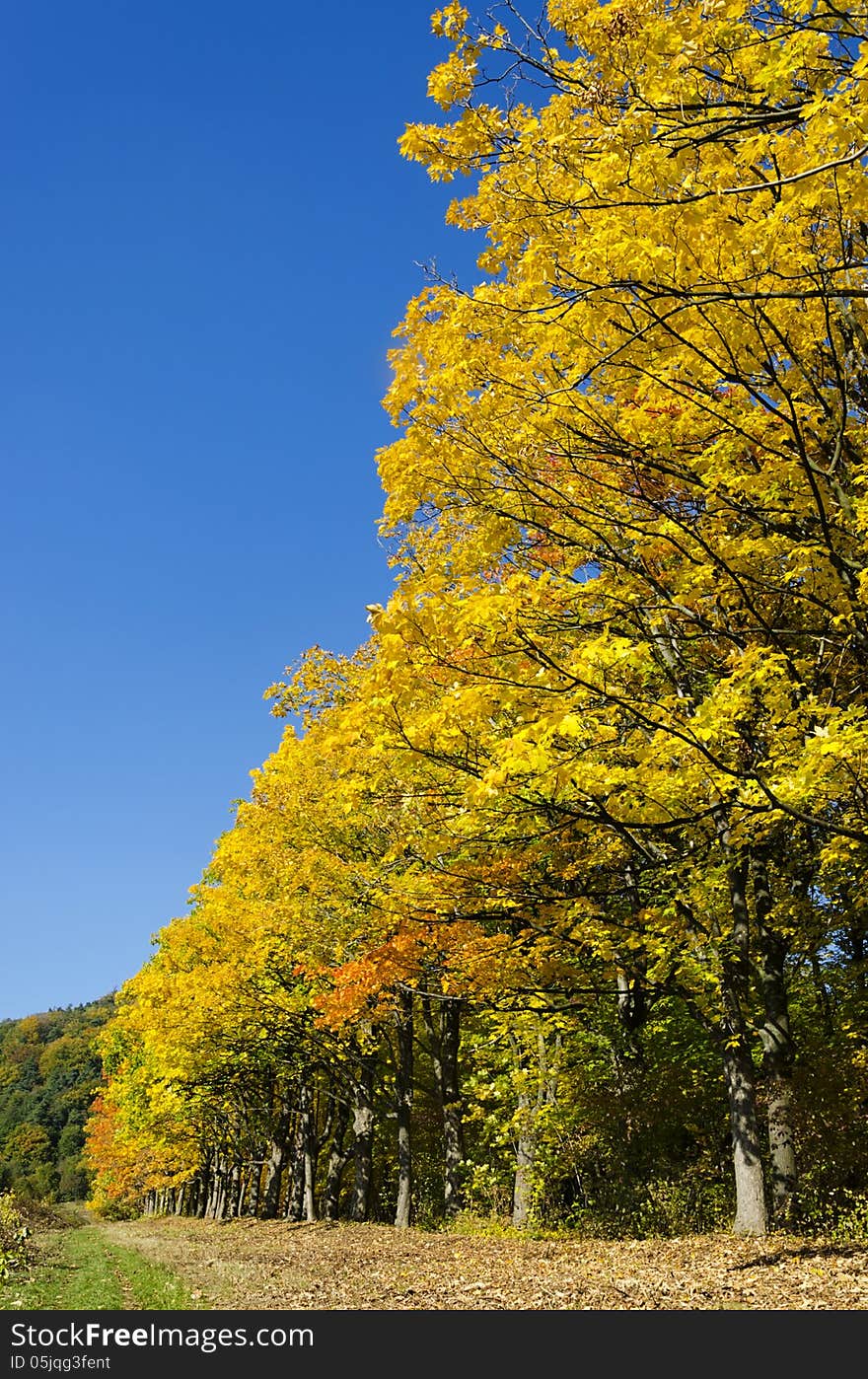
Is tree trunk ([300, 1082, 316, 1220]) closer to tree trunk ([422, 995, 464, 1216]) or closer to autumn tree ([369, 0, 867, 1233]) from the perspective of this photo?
tree trunk ([422, 995, 464, 1216])

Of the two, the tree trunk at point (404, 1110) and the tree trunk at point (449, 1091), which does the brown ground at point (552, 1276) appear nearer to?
the tree trunk at point (449, 1091)

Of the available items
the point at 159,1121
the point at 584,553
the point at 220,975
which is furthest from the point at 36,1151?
the point at 584,553

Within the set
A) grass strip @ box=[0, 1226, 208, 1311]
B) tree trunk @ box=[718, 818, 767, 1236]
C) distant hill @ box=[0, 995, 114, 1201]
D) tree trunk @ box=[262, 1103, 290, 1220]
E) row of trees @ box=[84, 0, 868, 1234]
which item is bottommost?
distant hill @ box=[0, 995, 114, 1201]

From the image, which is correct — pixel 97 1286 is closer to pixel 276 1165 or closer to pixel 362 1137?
pixel 362 1137

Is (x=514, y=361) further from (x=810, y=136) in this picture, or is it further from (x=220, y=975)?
(x=220, y=975)

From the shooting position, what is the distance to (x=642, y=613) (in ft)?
28.8

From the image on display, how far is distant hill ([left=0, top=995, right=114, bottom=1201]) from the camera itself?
99.2 meters

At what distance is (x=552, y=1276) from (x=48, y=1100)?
128699mm

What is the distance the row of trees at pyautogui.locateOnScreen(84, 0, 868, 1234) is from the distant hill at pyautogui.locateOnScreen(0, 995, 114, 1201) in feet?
240

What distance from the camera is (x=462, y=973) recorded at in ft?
41.7

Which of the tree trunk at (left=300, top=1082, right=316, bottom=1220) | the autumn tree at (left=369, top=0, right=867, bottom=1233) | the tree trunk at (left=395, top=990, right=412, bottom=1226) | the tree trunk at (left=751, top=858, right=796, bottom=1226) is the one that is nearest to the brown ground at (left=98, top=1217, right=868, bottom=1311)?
the tree trunk at (left=751, top=858, right=796, bottom=1226)

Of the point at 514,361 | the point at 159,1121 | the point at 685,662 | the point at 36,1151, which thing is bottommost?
the point at 36,1151

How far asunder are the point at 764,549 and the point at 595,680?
227 cm

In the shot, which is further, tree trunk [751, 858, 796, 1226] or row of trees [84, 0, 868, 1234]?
tree trunk [751, 858, 796, 1226]
